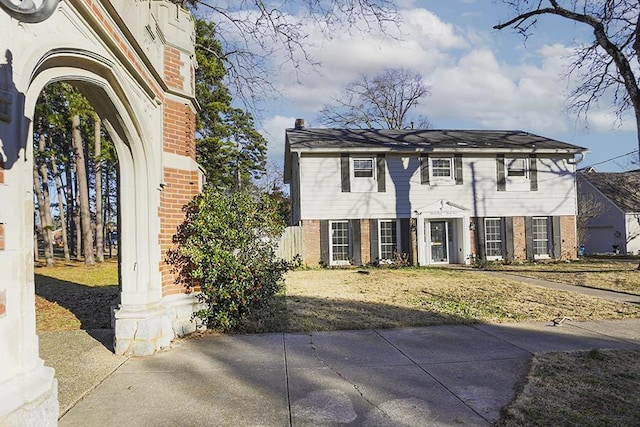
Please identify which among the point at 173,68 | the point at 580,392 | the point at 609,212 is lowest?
the point at 580,392

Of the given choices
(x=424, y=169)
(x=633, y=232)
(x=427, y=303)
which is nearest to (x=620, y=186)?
(x=633, y=232)

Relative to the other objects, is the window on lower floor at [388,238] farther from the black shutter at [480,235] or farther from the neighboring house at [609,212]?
the neighboring house at [609,212]

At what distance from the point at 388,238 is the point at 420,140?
4.97 meters

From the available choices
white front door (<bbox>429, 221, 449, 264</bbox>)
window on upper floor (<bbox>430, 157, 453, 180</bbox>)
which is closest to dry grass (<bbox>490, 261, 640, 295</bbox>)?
white front door (<bbox>429, 221, 449, 264</bbox>)

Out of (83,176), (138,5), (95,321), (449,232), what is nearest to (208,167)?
(83,176)

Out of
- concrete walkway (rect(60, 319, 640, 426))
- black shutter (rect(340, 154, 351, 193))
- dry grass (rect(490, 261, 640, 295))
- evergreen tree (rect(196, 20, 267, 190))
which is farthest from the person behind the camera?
evergreen tree (rect(196, 20, 267, 190))

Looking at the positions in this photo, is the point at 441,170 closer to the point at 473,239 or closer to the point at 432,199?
the point at 432,199

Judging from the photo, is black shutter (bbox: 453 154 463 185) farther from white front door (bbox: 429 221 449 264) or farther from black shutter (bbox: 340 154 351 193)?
black shutter (bbox: 340 154 351 193)

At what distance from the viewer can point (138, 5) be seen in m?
5.57

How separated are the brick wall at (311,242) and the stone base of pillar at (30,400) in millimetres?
14223

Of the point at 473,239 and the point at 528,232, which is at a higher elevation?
the point at 528,232

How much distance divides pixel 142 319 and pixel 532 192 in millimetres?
18097

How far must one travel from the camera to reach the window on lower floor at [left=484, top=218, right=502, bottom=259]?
18609 mm

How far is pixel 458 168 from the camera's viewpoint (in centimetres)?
1866
